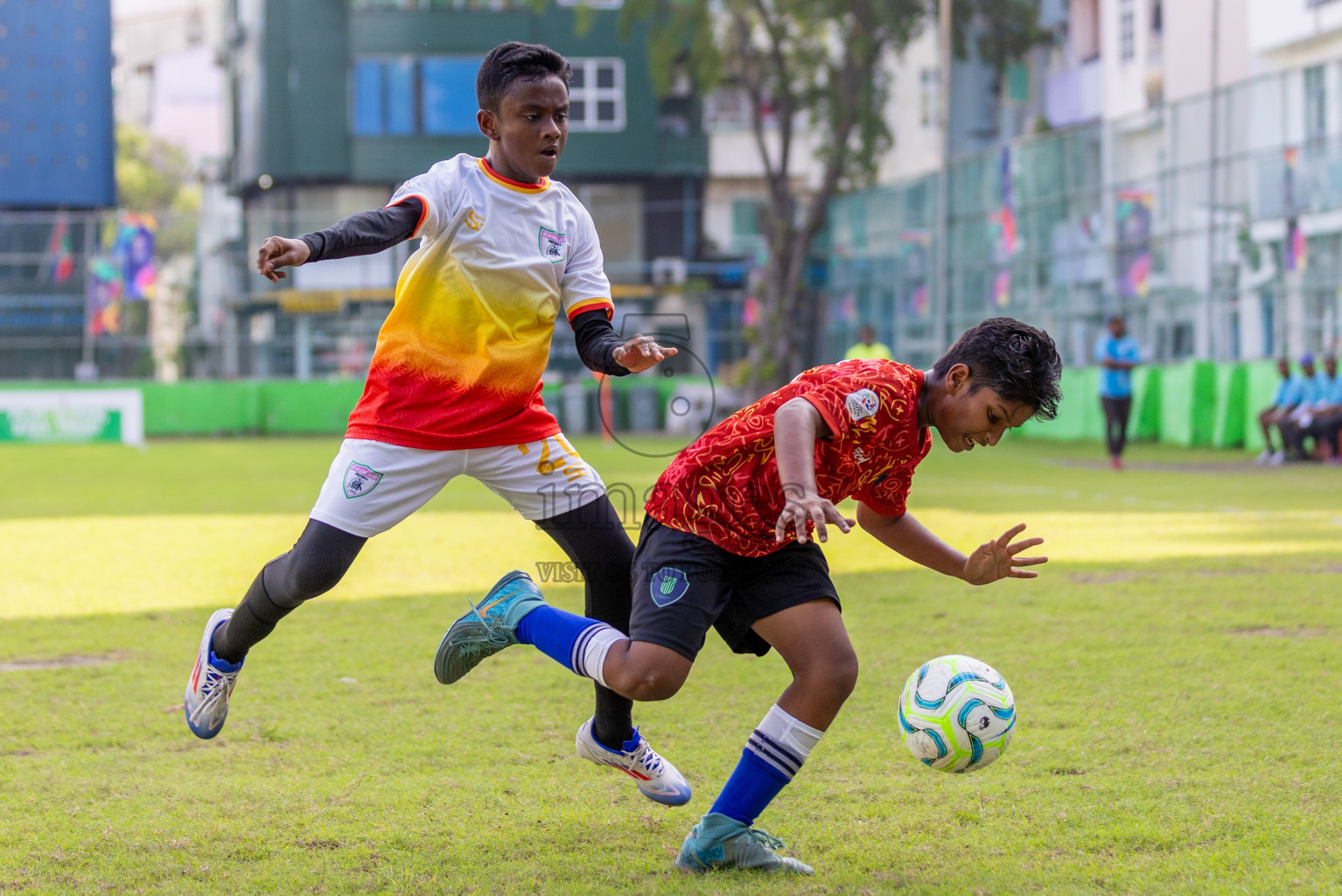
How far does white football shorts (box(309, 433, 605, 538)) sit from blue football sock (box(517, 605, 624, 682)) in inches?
12.7

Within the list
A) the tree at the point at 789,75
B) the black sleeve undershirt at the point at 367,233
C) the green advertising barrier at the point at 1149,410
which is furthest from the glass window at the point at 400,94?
the black sleeve undershirt at the point at 367,233

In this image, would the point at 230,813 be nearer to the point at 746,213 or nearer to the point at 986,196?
the point at 986,196

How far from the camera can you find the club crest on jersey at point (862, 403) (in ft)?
11.0

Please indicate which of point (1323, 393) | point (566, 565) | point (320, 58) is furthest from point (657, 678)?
point (320, 58)

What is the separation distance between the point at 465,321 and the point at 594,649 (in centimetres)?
101

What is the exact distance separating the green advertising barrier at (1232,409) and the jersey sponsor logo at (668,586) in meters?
19.9

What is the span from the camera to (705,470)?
3518mm

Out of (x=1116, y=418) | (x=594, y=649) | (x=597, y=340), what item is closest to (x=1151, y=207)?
(x=1116, y=418)

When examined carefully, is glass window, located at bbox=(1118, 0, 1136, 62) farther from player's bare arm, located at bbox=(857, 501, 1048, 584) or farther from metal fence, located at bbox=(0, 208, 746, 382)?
player's bare arm, located at bbox=(857, 501, 1048, 584)

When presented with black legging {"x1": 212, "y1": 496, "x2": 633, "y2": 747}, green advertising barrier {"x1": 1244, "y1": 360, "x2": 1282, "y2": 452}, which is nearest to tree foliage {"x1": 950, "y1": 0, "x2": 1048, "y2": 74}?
green advertising barrier {"x1": 1244, "y1": 360, "x2": 1282, "y2": 452}

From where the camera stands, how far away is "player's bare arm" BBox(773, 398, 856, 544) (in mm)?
3008

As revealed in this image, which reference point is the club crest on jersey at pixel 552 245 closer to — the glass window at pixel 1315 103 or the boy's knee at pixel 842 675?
the boy's knee at pixel 842 675

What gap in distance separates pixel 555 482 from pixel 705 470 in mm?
670

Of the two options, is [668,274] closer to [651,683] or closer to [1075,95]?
[1075,95]
